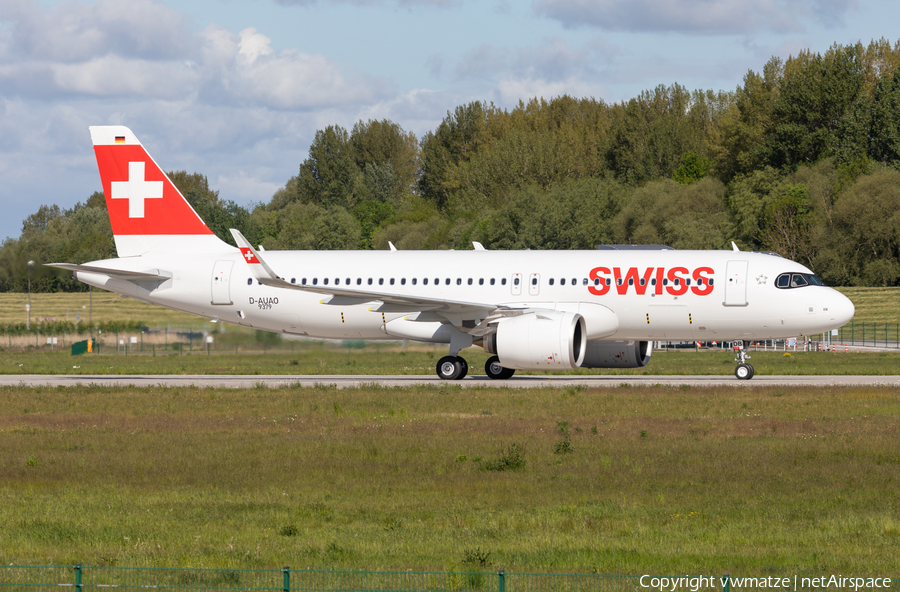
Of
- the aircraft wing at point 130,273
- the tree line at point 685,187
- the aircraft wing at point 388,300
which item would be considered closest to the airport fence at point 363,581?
the aircraft wing at point 388,300

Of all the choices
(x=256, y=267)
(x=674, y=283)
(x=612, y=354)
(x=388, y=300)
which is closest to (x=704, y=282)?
(x=674, y=283)

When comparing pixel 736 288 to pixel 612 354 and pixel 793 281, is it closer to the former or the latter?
pixel 793 281

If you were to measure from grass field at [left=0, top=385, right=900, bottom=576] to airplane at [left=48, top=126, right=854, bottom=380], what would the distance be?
5479 mm

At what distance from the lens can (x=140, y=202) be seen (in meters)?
36.4

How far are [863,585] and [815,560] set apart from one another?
3.78ft

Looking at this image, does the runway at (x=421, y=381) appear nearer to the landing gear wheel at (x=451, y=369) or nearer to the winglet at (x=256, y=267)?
the landing gear wheel at (x=451, y=369)

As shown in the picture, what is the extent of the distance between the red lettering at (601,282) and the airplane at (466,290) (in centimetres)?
4

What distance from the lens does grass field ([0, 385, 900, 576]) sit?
11.7 m

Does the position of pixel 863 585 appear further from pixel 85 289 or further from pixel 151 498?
pixel 85 289

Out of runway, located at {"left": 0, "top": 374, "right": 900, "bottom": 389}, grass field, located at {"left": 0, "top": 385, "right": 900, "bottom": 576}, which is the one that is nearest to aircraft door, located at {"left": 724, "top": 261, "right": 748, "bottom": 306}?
runway, located at {"left": 0, "top": 374, "right": 900, "bottom": 389}

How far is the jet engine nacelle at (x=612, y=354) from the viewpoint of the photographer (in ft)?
114

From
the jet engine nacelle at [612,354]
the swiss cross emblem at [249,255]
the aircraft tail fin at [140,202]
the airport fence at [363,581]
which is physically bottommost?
the airport fence at [363,581]

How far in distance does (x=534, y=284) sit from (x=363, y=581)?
23286 mm

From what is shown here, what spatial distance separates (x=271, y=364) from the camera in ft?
159
